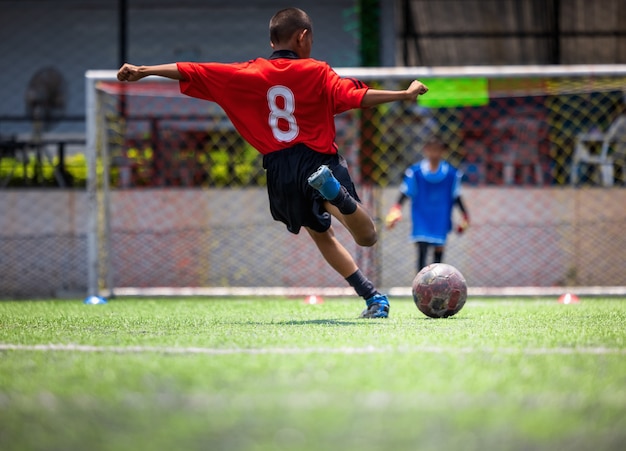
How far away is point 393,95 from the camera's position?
16.2ft

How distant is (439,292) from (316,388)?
2738 millimetres

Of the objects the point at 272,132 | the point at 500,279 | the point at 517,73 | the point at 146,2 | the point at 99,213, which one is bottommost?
the point at 500,279

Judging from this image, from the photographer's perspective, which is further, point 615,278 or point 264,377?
point 615,278

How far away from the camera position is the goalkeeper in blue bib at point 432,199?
880 centimetres

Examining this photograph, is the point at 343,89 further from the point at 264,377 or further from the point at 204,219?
the point at 204,219

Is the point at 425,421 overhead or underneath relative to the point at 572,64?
underneath

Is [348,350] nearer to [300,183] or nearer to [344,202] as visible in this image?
[344,202]

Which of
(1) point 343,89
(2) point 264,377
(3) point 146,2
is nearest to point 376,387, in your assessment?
(2) point 264,377

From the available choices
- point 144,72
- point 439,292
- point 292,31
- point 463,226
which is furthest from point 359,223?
point 463,226

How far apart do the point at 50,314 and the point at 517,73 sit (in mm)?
4869

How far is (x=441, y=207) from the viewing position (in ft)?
29.0

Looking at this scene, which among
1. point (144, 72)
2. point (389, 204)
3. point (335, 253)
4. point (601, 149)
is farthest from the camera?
point (601, 149)

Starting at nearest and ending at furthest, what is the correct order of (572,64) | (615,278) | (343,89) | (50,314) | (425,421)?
1. (425,421)
2. (343,89)
3. (50,314)
4. (615,278)
5. (572,64)

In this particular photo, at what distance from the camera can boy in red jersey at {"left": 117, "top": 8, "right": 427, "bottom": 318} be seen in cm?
520
